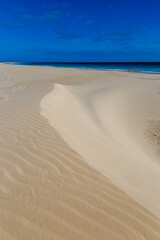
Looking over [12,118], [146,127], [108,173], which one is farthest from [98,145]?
[146,127]

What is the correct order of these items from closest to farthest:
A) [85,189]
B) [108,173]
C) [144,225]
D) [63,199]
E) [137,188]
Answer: [144,225] < [63,199] < [85,189] < [137,188] < [108,173]

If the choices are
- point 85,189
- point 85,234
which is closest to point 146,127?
point 85,189

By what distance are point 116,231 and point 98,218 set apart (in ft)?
0.65

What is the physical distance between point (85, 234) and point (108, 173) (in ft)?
3.35

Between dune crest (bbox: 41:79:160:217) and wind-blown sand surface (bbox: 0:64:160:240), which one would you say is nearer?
wind-blown sand surface (bbox: 0:64:160:240)

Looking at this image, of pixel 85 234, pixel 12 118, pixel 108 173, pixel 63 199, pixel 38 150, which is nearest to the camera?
pixel 85 234

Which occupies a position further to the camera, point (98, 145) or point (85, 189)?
point (98, 145)

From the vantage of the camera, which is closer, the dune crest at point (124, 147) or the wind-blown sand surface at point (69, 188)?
the wind-blown sand surface at point (69, 188)

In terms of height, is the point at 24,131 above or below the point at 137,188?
above

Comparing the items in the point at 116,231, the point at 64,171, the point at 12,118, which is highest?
the point at 12,118

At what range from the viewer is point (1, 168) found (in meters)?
2.46

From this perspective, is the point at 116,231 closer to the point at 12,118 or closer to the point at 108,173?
the point at 108,173

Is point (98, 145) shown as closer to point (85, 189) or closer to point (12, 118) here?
point (85, 189)

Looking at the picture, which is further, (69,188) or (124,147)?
(124,147)
